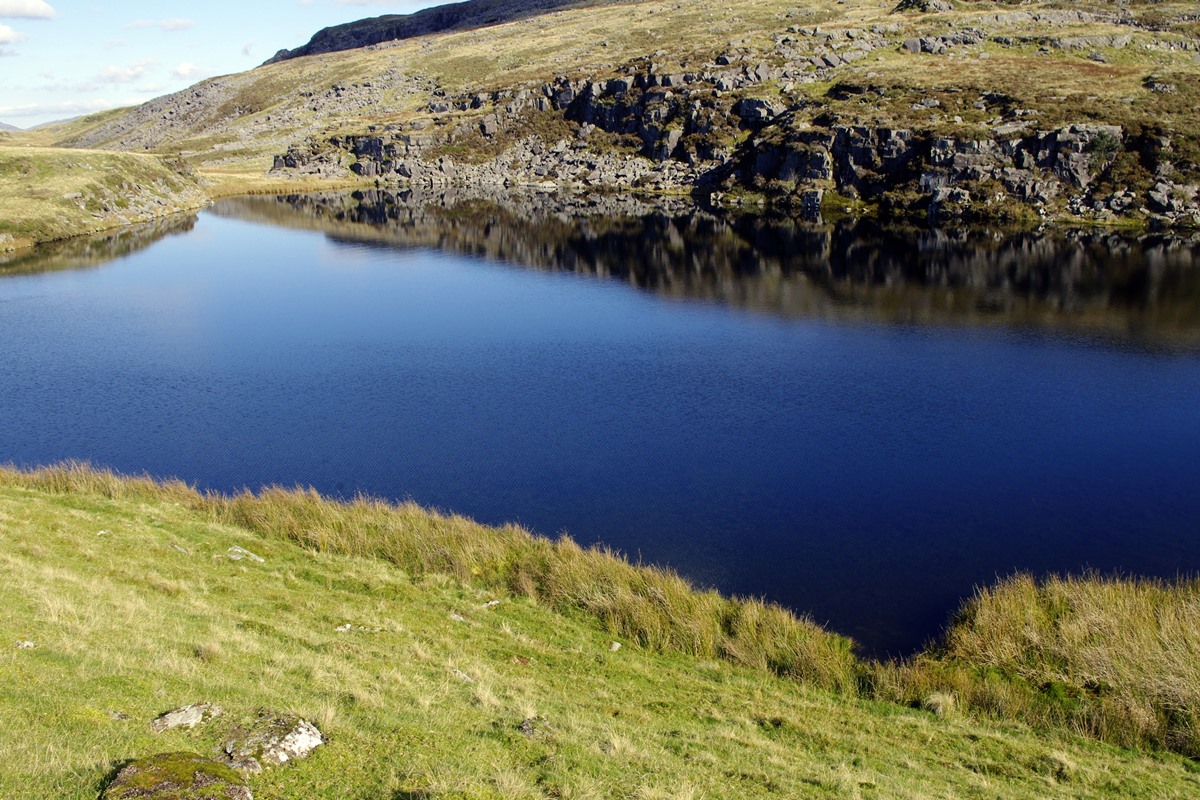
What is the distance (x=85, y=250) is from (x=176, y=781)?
81628mm

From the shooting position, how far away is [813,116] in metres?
101

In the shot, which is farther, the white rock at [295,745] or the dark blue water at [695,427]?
the dark blue water at [695,427]

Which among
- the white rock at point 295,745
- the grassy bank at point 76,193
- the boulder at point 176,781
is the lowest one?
the white rock at point 295,745

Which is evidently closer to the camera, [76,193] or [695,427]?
[695,427]

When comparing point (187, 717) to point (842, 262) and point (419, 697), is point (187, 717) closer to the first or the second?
point (419, 697)

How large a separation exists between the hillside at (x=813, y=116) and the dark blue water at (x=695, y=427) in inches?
1742

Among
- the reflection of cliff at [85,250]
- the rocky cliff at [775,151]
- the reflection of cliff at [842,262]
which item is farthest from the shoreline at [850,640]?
the rocky cliff at [775,151]

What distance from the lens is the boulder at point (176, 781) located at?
7.63 metres

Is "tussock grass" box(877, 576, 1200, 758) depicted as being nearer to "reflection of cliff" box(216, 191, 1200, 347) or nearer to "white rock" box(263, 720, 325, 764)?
"white rock" box(263, 720, 325, 764)

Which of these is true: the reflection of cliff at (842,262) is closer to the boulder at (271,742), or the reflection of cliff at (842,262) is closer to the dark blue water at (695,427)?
the dark blue water at (695,427)

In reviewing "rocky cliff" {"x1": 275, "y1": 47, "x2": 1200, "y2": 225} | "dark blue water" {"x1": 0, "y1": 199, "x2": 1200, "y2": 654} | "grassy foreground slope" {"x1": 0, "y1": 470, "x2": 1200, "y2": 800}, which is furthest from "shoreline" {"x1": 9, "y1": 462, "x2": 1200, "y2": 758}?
"rocky cliff" {"x1": 275, "y1": 47, "x2": 1200, "y2": 225}

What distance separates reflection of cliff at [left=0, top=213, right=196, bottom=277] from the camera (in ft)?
224

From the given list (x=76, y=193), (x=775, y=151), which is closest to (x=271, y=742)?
(x=76, y=193)

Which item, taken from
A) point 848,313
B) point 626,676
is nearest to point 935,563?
point 626,676
